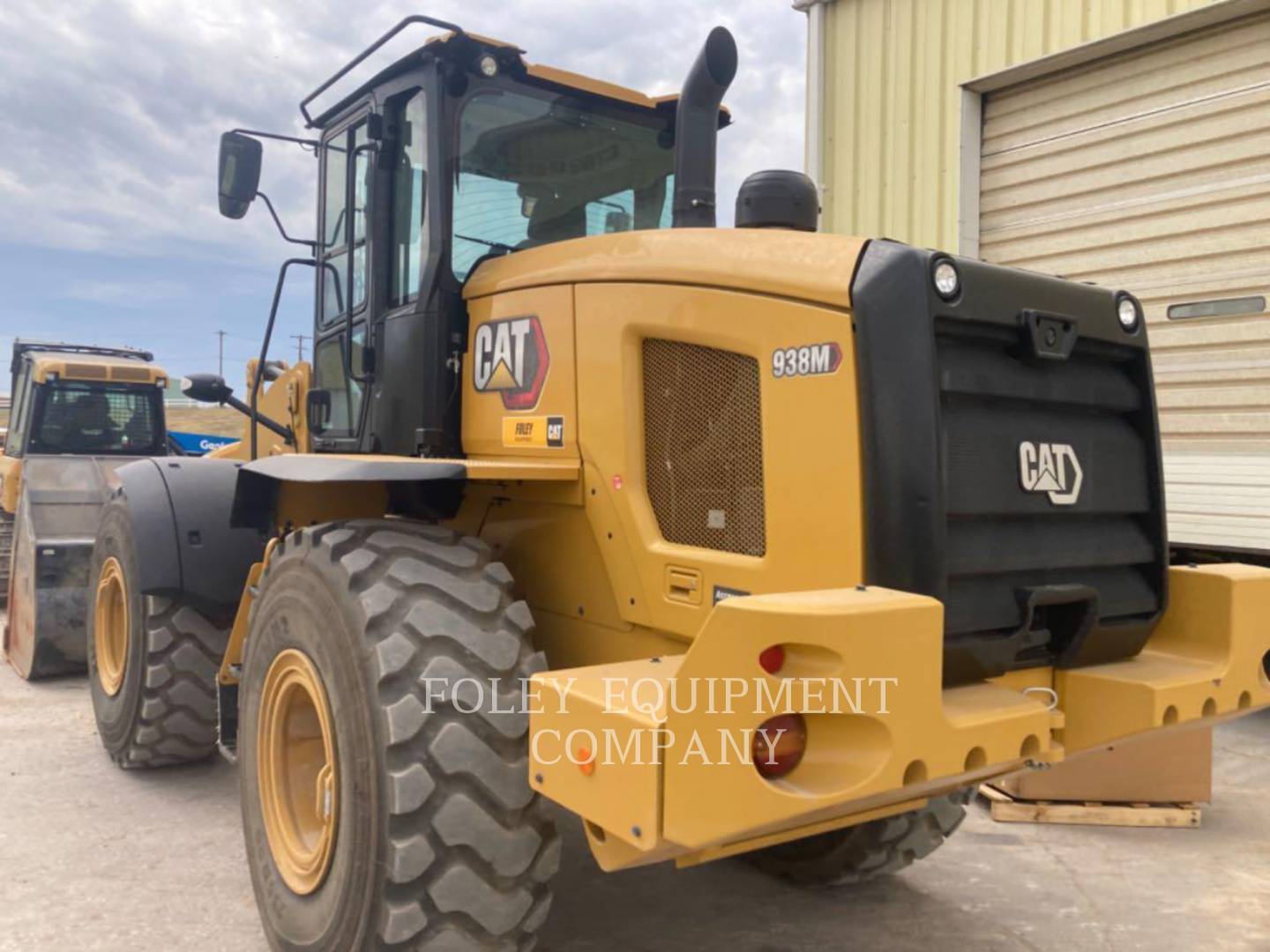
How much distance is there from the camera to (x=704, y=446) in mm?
2789

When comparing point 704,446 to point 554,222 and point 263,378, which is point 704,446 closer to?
point 554,222

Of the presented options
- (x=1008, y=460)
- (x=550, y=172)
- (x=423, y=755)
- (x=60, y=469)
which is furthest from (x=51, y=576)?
(x=1008, y=460)

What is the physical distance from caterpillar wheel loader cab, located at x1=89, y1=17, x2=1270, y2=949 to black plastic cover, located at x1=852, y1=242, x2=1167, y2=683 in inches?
0.4

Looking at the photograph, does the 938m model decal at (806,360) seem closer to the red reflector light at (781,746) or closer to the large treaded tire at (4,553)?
the red reflector light at (781,746)

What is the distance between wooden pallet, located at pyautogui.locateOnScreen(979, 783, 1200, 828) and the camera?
15.2 feet

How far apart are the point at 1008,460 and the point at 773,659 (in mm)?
946

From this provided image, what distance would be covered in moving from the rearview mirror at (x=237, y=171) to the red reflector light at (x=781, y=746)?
3.02 meters

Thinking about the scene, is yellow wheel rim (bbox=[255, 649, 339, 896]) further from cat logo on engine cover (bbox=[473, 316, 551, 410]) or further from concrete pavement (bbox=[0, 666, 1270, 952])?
cat logo on engine cover (bbox=[473, 316, 551, 410])

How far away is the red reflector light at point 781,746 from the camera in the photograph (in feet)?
7.04

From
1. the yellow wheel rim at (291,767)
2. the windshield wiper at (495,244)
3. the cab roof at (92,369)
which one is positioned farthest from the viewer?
the cab roof at (92,369)

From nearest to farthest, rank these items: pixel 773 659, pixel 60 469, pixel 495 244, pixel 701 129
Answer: pixel 773 659, pixel 701 129, pixel 495 244, pixel 60 469

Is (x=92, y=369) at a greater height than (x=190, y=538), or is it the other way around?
(x=92, y=369)

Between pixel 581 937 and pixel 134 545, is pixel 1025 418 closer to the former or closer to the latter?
pixel 581 937

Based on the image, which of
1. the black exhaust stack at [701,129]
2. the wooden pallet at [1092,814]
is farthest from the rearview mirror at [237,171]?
the wooden pallet at [1092,814]
